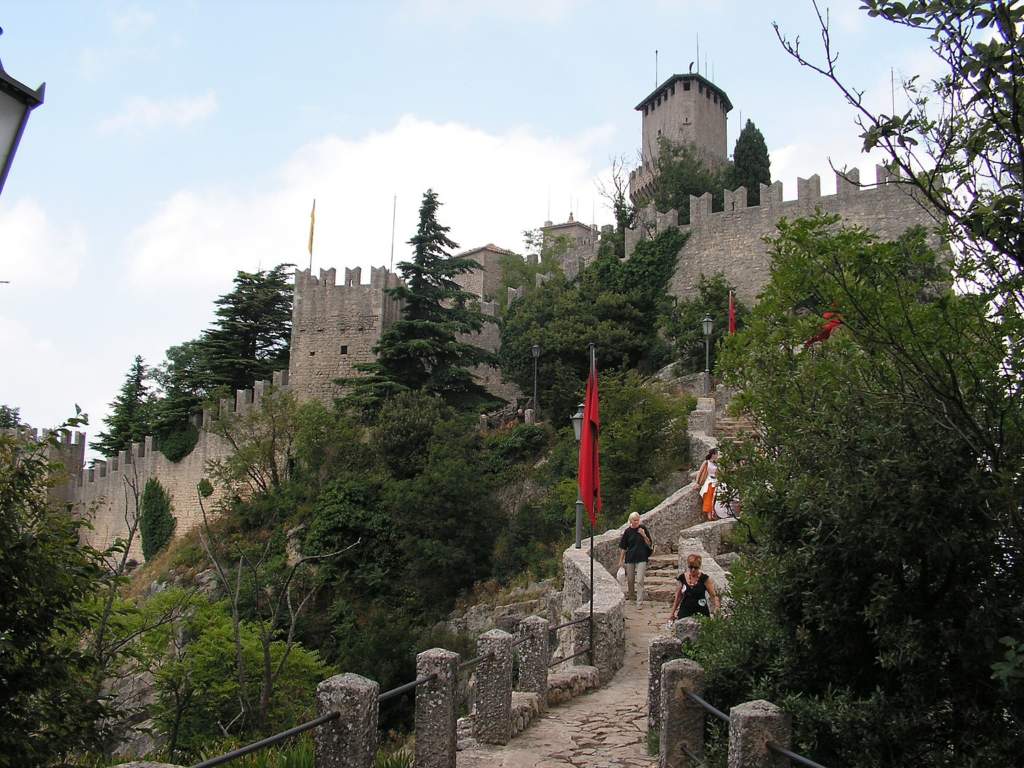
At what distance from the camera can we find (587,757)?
293 inches

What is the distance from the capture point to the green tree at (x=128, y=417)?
158ft

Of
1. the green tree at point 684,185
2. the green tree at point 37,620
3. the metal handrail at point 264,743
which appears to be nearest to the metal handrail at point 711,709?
the metal handrail at point 264,743

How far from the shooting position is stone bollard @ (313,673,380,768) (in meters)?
5.39

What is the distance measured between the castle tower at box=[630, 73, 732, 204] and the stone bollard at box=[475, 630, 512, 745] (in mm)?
42202

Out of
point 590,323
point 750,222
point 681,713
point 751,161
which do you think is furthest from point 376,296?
point 681,713

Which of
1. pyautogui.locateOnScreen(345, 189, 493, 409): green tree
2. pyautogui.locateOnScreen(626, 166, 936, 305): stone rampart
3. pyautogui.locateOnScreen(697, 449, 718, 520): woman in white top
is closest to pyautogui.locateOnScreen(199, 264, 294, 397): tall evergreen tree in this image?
pyautogui.locateOnScreen(345, 189, 493, 409): green tree

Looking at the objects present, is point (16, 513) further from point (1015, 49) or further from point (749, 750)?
point (1015, 49)

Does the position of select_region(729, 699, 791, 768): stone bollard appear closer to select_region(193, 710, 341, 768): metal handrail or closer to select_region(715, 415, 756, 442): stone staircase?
select_region(193, 710, 341, 768): metal handrail

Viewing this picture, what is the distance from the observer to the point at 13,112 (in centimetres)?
280

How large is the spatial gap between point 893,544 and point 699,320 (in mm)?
25372

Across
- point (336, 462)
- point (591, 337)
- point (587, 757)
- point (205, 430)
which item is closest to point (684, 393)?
point (591, 337)

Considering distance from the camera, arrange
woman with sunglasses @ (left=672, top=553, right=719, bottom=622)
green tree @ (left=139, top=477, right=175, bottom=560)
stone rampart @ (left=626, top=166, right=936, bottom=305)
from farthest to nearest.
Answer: green tree @ (left=139, top=477, right=175, bottom=560)
stone rampart @ (left=626, top=166, right=936, bottom=305)
woman with sunglasses @ (left=672, top=553, right=719, bottom=622)

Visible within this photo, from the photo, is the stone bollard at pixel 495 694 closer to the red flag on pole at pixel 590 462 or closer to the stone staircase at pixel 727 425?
the red flag on pole at pixel 590 462

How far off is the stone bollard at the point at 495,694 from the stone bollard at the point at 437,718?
39.2 inches
